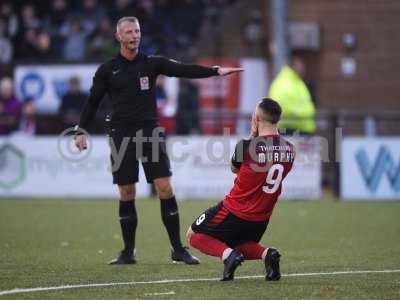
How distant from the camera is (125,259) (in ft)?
32.9

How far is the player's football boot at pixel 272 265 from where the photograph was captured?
8483mm

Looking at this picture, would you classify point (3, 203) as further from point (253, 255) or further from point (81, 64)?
point (253, 255)

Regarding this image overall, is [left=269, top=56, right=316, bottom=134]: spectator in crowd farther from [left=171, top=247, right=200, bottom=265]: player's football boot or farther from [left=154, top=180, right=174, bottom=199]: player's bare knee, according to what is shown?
[left=171, top=247, right=200, bottom=265]: player's football boot

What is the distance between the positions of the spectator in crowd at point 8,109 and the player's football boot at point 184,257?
33.6ft

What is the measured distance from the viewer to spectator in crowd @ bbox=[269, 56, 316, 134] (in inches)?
711

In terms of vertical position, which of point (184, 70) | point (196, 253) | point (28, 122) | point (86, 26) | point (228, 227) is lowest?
point (196, 253)

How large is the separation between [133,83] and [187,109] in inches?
429

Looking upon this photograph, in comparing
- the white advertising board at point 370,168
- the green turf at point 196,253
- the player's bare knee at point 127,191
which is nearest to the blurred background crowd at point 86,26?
the green turf at point 196,253

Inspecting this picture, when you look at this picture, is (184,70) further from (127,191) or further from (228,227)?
(228,227)

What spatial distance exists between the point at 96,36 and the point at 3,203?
19.7 ft

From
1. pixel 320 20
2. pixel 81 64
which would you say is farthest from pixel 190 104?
pixel 320 20

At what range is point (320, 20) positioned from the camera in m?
23.8

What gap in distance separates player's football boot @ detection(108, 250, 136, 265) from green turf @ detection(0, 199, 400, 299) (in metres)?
0.11

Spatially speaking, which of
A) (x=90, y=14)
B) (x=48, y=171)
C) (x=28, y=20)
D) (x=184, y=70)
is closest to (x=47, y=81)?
(x=28, y=20)
